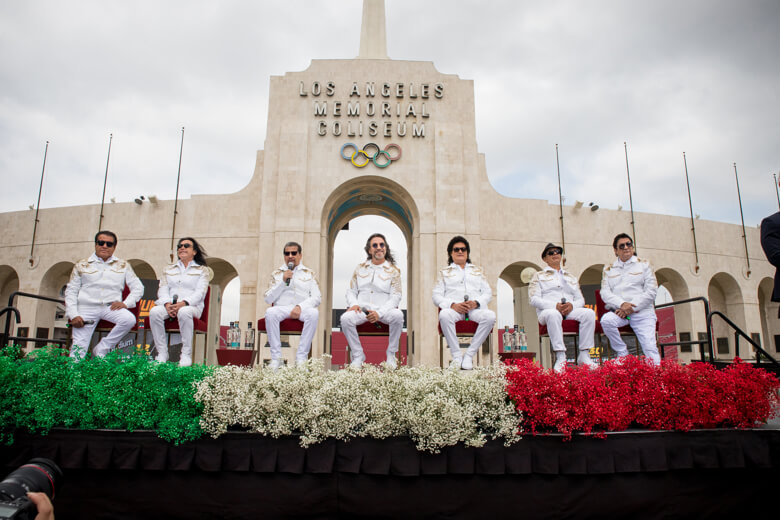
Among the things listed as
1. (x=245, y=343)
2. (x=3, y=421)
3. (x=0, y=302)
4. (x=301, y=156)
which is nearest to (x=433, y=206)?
(x=301, y=156)

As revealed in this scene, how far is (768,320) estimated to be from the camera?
22.8 m

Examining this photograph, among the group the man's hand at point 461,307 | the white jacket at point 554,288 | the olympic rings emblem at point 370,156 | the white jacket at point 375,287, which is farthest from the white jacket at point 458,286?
the olympic rings emblem at point 370,156

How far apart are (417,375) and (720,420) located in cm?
254

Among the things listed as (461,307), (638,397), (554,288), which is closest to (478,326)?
(461,307)

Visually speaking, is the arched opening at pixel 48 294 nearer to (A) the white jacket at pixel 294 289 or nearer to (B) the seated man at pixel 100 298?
(B) the seated man at pixel 100 298

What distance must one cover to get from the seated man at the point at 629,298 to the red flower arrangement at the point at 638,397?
2.14m

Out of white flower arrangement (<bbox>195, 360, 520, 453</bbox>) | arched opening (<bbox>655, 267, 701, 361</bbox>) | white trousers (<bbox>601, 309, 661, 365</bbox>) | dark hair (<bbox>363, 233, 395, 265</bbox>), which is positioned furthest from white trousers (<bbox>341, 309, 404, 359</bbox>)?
arched opening (<bbox>655, 267, 701, 361</bbox>)

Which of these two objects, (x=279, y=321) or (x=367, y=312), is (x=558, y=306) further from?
(x=279, y=321)

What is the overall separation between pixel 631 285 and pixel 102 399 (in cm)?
641

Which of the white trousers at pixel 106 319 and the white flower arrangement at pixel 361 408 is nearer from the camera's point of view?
the white flower arrangement at pixel 361 408

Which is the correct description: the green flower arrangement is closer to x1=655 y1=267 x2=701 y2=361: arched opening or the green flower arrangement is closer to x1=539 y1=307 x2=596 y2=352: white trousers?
x1=539 y1=307 x2=596 y2=352: white trousers

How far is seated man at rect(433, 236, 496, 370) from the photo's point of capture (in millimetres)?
6066

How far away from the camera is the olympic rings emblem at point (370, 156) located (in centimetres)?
1515

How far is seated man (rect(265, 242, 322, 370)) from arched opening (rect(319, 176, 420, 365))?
782 centimetres
